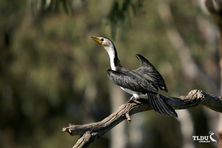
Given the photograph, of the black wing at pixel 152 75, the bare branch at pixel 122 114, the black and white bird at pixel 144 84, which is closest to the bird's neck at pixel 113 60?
the black and white bird at pixel 144 84

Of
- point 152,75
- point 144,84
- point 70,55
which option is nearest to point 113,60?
point 152,75

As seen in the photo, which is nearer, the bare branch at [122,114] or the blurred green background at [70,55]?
the bare branch at [122,114]

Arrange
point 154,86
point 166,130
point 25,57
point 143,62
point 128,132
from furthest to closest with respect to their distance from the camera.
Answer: point 166,130 → point 128,132 → point 25,57 → point 143,62 → point 154,86

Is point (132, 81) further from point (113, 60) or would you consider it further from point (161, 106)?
point (113, 60)

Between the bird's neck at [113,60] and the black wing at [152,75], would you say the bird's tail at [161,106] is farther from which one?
the bird's neck at [113,60]

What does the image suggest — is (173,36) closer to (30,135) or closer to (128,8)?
(30,135)

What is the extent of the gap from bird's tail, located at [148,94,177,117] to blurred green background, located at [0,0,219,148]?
6.87 m

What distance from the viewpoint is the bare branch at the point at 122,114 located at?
4.11 metres

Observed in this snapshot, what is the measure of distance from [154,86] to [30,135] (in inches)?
461

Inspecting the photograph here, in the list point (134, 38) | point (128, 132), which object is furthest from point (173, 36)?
point (128, 132)

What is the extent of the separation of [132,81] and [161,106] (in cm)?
51

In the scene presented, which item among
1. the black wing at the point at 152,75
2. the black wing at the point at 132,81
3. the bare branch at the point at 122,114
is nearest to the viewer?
the bare branch at the point at 122,114

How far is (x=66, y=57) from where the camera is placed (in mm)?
14000

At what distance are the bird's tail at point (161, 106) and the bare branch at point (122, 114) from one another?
79mm
